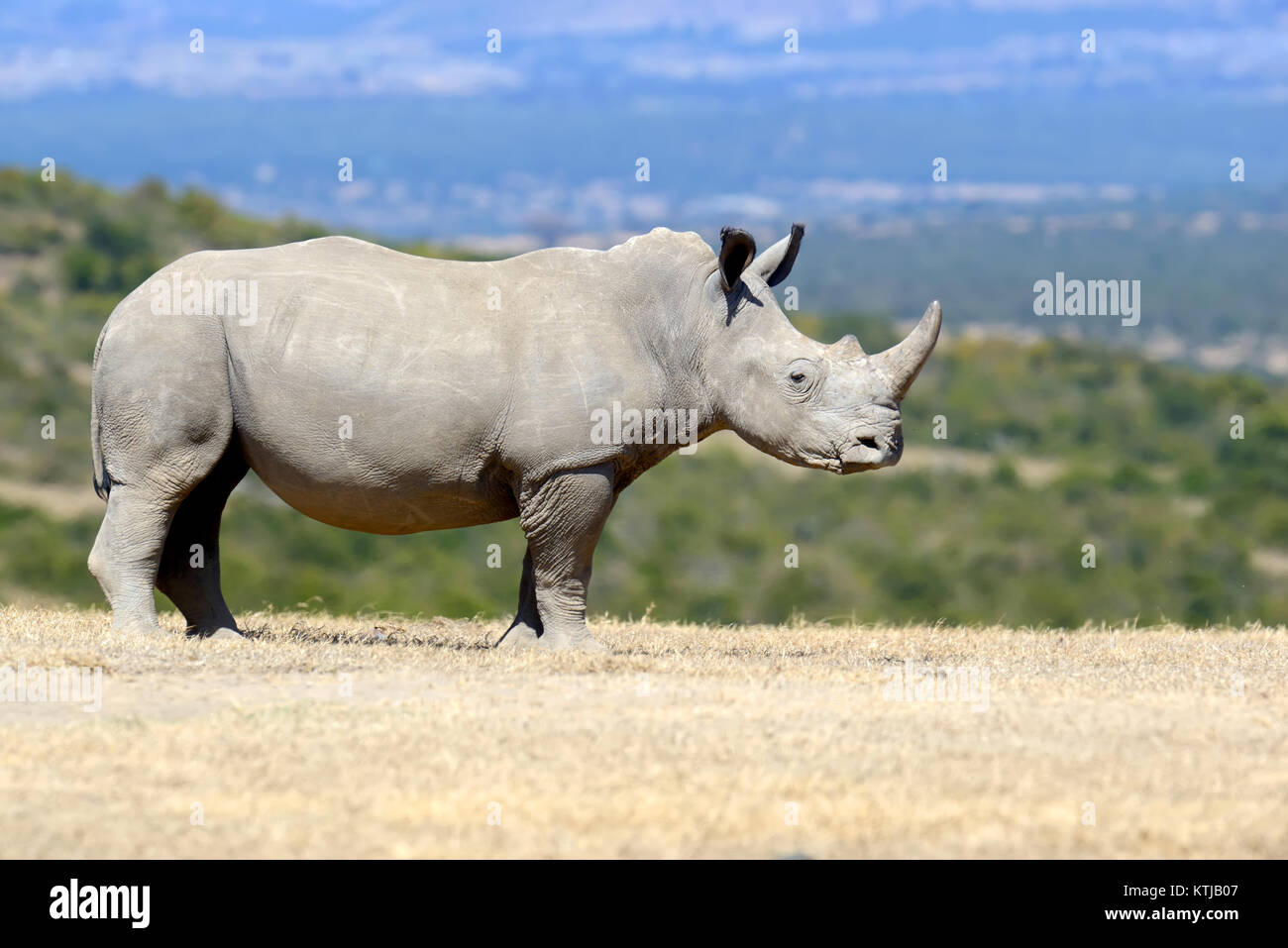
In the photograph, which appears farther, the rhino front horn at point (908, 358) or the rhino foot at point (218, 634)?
the rhino foot at point (218, 634)

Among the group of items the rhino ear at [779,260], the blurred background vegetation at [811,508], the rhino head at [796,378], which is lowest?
the blurred background vegetation at [811,508]

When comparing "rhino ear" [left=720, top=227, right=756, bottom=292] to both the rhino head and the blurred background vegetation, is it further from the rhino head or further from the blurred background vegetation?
the blurred background vegetation

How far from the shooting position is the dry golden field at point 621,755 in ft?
27.0

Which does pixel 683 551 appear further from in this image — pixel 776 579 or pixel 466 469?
A: pixel 466 469

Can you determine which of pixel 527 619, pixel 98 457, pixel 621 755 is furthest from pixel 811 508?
pixel 621 755

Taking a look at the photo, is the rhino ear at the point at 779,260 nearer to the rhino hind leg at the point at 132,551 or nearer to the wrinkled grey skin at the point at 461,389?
the wrinkled grey skin at the point at 461,389

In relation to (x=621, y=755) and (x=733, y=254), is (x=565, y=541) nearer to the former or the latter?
(x=733, y=254)

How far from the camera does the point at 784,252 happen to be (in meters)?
12.9

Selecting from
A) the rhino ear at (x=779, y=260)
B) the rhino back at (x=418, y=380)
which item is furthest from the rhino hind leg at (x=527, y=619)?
the rhino ear at (x=779, y=260)

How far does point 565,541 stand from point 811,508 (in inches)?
1220

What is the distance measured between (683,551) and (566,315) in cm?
2649

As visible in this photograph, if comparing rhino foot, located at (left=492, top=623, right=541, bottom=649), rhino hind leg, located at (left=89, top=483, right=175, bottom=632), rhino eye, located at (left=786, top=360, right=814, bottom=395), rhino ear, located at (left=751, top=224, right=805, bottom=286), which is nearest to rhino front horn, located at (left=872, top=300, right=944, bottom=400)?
rhino eye, located at (left=786, top=360, right=814, bottom=395)

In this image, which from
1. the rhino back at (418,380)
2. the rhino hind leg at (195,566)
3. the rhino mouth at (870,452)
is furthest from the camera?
the rhino hind leg at (195,566)

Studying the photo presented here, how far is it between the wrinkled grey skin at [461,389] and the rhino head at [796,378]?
13 mm
